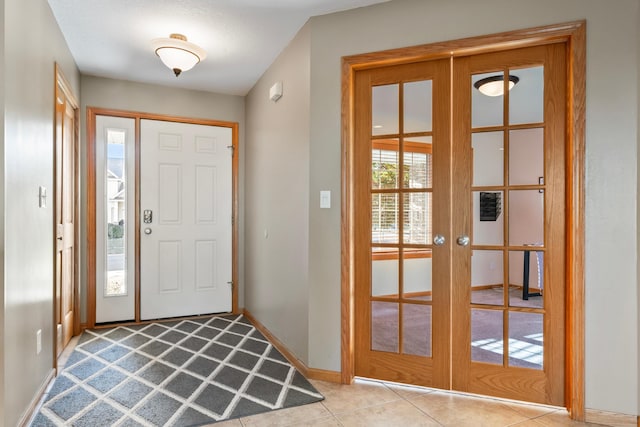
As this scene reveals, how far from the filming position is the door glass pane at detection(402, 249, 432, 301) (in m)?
2.44

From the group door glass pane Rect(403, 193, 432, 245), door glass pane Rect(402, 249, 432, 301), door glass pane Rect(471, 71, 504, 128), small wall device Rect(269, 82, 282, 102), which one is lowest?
door glass pane Rect(402, 249, 432, 301)

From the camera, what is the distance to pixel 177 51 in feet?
9.27

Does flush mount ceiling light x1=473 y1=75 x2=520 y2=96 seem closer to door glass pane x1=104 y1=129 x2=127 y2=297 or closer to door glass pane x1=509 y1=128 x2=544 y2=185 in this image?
door glass pane x1=509 y1=128 x2=544 y2=185

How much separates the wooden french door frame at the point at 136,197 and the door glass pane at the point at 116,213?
114 mm

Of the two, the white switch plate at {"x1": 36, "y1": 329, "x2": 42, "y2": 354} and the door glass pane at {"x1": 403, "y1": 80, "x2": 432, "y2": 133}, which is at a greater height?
the door glass pane at {"x1": 403, "y1": 80, "x2": 432, "y2": 133}

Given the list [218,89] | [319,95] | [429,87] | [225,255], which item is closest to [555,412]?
[429,87]

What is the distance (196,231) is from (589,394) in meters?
3.60

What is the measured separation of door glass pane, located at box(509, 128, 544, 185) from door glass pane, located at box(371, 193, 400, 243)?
0.72 meters

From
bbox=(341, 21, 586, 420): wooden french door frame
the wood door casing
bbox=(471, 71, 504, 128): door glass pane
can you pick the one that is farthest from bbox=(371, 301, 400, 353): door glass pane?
bbox=(471, 71, 504, 128): door glass pane

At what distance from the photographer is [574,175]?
6.89 feet

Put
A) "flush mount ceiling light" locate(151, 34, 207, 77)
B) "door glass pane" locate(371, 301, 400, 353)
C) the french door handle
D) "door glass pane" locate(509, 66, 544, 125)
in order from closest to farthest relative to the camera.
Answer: "door glass pane" locate(509, 66, 544, 125)
the french door handle
"door glass pane" locate(371, 301, 400, 353)
"flush mount ceiling light" locate(151, 34, 207, 77)

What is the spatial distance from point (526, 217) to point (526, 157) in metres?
0.36

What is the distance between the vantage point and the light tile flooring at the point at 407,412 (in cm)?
204

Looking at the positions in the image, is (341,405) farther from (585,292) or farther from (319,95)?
(319,95)
